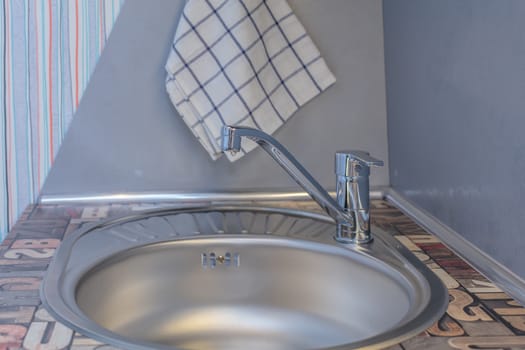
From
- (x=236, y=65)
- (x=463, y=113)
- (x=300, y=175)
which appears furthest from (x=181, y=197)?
(x=463, y=113)

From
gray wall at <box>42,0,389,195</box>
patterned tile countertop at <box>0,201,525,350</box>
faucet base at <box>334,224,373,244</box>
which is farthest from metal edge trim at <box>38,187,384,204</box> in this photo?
faucet base at <box>334,224,373,244</box>

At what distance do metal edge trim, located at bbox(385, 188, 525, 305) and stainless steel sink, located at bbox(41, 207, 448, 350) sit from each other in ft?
0.25

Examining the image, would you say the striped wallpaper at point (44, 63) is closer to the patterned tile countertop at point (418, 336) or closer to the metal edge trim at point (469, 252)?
the patterned tile countertop at point (418, 336)

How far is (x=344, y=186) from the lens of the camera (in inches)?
44.1

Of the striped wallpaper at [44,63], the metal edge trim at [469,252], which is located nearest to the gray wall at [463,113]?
the metal edge trim at [469,252]

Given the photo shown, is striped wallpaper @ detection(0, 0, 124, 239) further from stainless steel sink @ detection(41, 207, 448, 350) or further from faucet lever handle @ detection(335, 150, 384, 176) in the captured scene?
faucet lever handle @ detection(335, 150, 384, 176)

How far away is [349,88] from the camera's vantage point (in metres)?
1.47

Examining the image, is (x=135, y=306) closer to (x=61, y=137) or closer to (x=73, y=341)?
(x=73, y=341)

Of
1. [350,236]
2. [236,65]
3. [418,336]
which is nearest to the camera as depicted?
[418,336]

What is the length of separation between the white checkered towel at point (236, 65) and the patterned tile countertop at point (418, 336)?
0.28 m

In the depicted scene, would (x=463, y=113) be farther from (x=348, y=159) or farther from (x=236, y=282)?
(x=236, y=282)

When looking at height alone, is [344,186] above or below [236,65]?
below

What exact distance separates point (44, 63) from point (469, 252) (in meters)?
0.86

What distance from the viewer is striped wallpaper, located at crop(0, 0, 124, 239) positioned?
1.42 m
